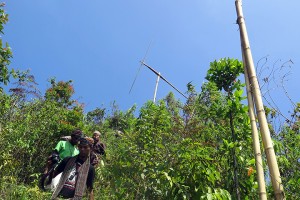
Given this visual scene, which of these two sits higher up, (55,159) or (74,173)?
(55,159)

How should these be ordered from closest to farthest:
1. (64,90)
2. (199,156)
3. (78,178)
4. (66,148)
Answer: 1. (199,156)
2. (78,178)
3. (66,148)
4. (64,90)

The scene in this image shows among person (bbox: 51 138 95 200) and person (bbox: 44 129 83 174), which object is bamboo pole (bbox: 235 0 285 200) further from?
person (bbox: 44 129 83 174)

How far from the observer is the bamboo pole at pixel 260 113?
108 inches

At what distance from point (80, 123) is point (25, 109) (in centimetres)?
142

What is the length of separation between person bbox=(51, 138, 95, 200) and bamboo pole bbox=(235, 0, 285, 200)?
7.40 ft

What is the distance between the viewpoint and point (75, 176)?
14.4 feet

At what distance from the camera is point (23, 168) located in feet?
23.5

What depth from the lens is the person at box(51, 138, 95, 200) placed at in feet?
14.0

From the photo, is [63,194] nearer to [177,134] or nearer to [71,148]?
[71,148]

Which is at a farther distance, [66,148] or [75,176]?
[66,148]

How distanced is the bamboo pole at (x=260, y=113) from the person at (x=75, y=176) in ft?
7.40

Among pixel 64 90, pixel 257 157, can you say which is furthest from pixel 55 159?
pixel 64 90

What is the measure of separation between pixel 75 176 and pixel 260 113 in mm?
2396

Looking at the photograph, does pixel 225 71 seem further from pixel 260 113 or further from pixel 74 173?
pixel 74 173
